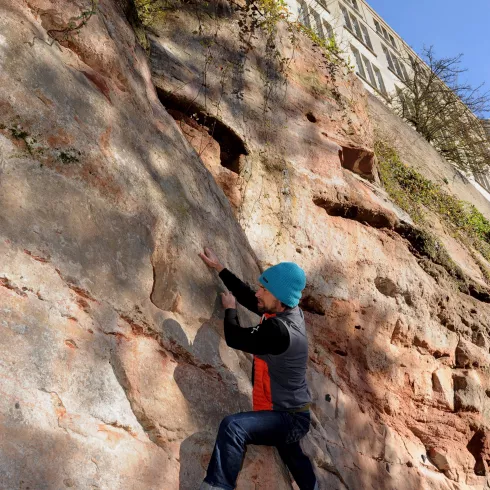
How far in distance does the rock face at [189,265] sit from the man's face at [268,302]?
0.38 meters

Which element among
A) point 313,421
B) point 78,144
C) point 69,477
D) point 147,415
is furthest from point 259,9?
point 69,477

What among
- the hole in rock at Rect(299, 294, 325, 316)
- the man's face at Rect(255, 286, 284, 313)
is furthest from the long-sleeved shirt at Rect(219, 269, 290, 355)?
the hole in rock at Rect(299, 294, 325, 316)

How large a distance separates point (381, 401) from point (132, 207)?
345 centimetres

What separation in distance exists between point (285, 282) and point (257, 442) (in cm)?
86

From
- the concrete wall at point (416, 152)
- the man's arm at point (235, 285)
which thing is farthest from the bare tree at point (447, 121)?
the man's arm at point (235, 285)

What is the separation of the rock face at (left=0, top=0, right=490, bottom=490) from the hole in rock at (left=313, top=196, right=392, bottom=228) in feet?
0.10

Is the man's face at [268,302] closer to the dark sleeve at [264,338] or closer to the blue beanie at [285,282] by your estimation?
the blue beanie at [285,282]

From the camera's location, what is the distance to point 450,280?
23.4ft

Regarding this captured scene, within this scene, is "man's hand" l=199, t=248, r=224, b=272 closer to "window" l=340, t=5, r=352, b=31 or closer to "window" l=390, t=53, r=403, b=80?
"window" l=340, t=5, r=352, b=31

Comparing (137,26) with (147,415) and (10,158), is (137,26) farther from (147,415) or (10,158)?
(147,415)

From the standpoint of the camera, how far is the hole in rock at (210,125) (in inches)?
219

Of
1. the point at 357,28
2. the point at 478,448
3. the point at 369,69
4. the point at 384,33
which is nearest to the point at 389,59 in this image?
the point at 384,33

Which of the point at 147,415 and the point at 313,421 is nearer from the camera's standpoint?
the point at 147,415

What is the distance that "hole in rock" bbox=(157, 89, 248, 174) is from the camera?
5.57 m
